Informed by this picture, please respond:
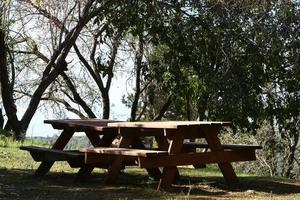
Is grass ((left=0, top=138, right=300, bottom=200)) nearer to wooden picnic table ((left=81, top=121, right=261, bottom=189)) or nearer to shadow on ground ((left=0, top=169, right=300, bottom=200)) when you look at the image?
shadow on ground ((left=0, top=169, right=300, bottom=200))

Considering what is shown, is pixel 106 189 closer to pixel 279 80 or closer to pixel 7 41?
pixel 279 80

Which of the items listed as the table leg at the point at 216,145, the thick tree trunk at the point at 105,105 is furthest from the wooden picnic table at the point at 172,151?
the thick tree trunk at the point at 105,105

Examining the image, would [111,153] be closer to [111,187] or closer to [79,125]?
[111,187]

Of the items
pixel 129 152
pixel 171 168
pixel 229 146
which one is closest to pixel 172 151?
pixel 171 168

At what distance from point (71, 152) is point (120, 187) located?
1.06 metres

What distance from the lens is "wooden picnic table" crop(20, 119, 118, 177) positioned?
7.06 m

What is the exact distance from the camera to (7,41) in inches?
824

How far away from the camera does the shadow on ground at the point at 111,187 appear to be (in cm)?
594

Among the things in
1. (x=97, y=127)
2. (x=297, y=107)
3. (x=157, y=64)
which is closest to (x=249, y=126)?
(x=297, y=107)

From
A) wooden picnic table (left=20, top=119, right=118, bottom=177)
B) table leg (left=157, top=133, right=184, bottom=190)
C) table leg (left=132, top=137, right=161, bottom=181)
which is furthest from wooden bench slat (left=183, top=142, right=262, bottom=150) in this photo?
wooden picnic table (left=20, top=119, right=118, bottom=177)

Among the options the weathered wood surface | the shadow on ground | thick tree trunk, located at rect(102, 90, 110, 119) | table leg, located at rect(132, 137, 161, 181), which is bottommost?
the shadow on ground

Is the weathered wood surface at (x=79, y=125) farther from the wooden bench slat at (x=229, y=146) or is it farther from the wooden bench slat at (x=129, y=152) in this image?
the wooden bench slat at (x=229, y=146)

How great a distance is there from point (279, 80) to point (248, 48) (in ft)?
3.92

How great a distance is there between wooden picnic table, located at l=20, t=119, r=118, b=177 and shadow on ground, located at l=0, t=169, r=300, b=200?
0.18 meters
